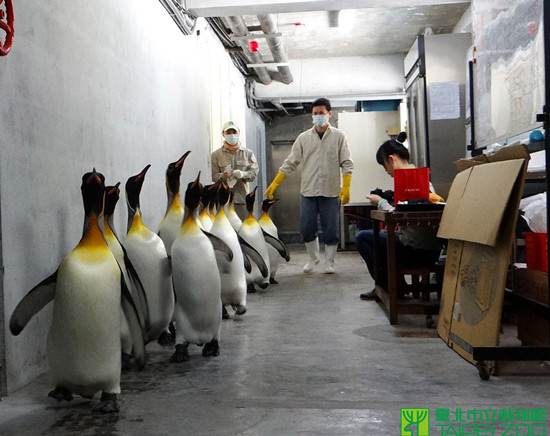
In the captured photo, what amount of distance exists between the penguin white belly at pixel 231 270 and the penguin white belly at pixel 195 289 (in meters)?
0.64

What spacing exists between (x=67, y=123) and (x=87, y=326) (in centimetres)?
113

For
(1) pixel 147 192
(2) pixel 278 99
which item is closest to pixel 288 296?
(1) pixel 147 192

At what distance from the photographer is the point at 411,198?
3146 millimetres

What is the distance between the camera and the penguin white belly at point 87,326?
1811 mm

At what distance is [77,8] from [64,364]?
1746 millimetres

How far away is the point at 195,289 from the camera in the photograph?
2426 millimetres

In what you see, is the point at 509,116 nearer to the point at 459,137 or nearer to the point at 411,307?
the point at 411,307

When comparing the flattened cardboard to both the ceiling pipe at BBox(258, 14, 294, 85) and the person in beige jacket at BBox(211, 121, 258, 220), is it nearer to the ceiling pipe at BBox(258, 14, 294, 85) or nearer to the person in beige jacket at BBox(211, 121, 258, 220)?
the person in beige jacket at BBox(211, 121, 258, 220)

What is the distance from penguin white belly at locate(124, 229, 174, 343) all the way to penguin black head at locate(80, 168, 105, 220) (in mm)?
498

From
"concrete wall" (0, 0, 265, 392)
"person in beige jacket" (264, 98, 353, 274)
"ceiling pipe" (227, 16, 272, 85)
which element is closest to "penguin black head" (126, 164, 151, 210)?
"concrete wall" (0, 0, 265, 392)

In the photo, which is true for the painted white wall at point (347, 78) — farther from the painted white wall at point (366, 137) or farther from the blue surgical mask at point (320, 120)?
the blue surgical mask at point (320, 120)

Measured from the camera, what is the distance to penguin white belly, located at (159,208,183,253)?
288cm

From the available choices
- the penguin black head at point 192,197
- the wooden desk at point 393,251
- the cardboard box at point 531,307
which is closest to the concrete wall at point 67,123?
the penguin black head at point 192,197

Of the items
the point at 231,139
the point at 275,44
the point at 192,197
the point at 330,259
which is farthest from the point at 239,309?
the point at 275,44
